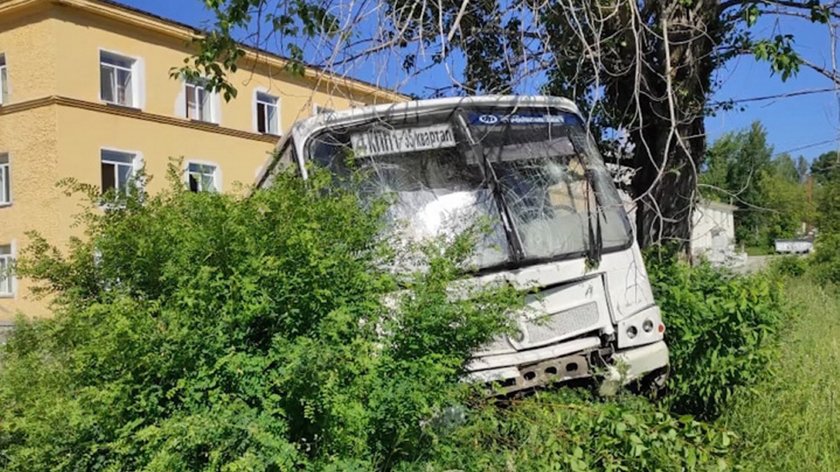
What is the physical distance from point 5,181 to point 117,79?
4.46 metres

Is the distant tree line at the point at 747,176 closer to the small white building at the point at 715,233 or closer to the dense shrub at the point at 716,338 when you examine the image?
the small white building at the point at 715,233

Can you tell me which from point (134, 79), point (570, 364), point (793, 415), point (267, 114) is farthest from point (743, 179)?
point (267, 114)

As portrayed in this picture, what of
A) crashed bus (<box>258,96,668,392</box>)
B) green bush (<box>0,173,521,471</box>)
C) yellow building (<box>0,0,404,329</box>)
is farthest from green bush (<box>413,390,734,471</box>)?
yellow building (<box>0,0,404,329</box>)

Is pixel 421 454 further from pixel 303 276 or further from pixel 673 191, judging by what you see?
pixel 673 191

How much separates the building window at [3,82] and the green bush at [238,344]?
20.8m

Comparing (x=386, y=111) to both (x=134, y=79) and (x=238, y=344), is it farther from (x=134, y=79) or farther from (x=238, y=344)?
(x=134, y=79)

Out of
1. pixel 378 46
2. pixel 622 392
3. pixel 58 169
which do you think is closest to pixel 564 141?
pixel 378 46

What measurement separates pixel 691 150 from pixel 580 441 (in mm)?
4776

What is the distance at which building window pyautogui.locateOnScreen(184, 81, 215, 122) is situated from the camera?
2417cm

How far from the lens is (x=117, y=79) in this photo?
22125 mm

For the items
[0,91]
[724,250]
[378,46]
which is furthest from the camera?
[0,91]

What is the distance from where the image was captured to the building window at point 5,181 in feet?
69.9

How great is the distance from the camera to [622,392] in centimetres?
495

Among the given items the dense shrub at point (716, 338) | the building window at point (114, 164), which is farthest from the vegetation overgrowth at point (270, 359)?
the building window at point (114, 164)
